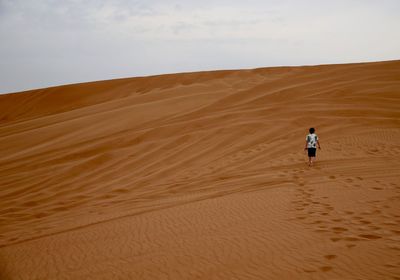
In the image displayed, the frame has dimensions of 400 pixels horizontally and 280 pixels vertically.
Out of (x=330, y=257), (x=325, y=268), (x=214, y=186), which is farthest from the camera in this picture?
(x=214, y=186)

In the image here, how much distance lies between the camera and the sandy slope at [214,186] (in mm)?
4746

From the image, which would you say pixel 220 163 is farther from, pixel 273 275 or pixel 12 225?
pixel 273 275

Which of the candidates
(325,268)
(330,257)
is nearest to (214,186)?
(330,257)

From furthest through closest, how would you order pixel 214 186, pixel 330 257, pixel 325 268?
pixel 214 186 → pixel 330 257 → pixel 325 268

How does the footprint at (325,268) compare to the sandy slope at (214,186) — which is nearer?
the footprint at (325,268)

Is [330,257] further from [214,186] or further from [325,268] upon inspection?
[214,186]

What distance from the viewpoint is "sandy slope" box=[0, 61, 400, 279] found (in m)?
4.75

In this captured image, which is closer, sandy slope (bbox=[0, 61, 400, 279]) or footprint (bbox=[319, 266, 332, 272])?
footprint (bbox=[319, 266, 332, 272])

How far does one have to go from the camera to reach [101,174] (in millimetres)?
11078

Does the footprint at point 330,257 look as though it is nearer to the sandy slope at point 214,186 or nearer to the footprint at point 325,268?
the sandy slope at point 214,186

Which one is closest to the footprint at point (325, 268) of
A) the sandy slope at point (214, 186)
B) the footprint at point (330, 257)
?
the sandy slope at point (214, 186)

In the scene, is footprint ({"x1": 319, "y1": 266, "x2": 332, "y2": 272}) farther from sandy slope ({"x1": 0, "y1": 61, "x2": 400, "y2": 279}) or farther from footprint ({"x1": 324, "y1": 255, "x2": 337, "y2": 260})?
footprint ({"x1": 324, "y1": 255, "x2": 337, "y2": 260})

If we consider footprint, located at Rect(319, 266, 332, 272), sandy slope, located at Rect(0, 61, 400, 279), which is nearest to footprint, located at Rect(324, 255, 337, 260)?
sandy slope, located at Rect(0, 61, 400, 279)

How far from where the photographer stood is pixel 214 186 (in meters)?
8.77
